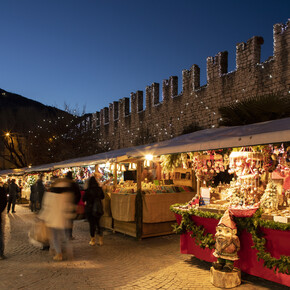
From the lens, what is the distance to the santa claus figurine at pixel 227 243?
4.25 m

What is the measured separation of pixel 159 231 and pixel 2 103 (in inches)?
5530

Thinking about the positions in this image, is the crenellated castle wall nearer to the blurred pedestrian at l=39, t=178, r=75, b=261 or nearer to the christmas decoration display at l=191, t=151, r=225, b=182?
the christmas decoration display at l=191, t=151, r=225, b=182

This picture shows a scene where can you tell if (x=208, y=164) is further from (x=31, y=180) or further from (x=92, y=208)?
(x=31, y=180)

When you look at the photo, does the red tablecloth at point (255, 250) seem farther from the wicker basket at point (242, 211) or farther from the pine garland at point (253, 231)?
the wicker basket at point (242, 211)

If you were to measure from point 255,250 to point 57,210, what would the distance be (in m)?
3.17

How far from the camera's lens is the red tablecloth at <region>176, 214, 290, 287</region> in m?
3.92

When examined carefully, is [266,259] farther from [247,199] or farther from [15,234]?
[15,234]

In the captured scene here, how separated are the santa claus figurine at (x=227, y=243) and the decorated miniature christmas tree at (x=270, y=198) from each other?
0.55 meters

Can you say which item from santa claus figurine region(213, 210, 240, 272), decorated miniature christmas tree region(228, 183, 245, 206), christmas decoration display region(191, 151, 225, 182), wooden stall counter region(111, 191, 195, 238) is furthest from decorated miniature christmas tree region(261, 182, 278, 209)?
wooden stall counter region(111, 191, 195, 238)

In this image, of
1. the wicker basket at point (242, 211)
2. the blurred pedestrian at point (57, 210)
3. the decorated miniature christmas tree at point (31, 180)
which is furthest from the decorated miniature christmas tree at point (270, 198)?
the decorated miniature christmas tree at point (31, 180)

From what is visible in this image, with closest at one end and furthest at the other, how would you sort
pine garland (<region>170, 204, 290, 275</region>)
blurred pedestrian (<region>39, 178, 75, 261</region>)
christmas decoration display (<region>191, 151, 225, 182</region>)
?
pine garland (<region>170, 204, 290, 275</region>) → blurred pedestrian (<region>39, 178, 75, 261</region>) → christmas decoration display (<region>191, 151, 225, 182</region>)

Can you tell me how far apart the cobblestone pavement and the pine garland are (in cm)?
52

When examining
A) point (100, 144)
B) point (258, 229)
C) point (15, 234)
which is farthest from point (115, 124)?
point (258, 229)

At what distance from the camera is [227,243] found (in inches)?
167
